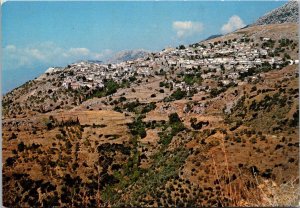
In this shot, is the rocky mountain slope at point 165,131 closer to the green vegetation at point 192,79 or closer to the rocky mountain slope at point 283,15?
the green vegetation at point 192,79

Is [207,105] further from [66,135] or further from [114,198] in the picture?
[114,198]

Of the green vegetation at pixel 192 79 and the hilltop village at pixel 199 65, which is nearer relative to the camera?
the hilltop village at pixel 199 65

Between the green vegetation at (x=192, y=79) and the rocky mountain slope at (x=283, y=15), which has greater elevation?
the rocky mountain slope at (x=283, y=15)

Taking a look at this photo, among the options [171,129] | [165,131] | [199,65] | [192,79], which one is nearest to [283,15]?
[199,65]

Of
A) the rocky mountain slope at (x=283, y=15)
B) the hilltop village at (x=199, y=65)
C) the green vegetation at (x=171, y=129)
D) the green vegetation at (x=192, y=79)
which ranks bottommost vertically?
the green vegetation at (x=171, y=129)

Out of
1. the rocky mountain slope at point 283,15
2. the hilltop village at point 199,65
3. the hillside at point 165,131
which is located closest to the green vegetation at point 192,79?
the hillside at point 165,131

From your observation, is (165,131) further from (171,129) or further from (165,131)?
(171,129)


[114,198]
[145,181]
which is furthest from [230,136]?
[114,198]
